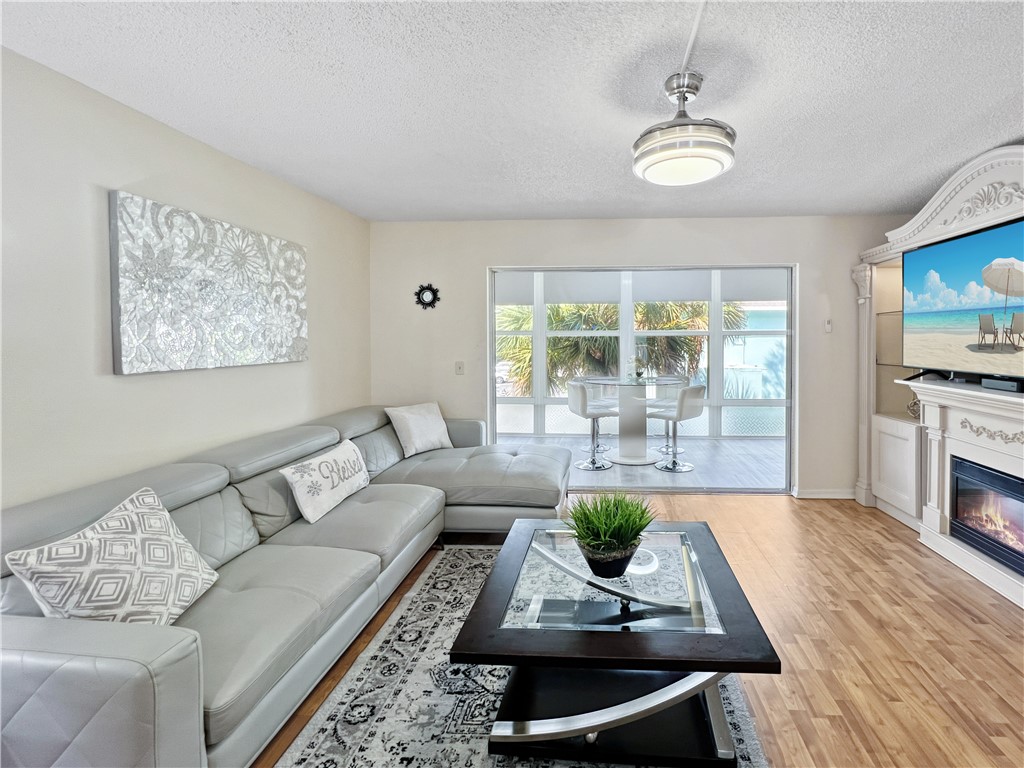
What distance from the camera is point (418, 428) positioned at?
4492 mm

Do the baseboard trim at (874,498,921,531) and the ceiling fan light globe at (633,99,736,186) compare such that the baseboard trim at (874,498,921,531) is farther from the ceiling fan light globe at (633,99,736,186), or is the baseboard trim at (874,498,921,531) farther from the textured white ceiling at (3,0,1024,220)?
the ceiling fan light globe at (633,99,736,186)

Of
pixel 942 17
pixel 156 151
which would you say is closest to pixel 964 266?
pixel 942 17

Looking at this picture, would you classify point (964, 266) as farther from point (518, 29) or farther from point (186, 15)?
point (186, 15)

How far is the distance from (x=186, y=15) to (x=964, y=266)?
4104mm

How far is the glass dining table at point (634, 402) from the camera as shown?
523 centimetres

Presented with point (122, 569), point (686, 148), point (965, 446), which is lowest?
point (122, 569)

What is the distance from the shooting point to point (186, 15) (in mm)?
1794

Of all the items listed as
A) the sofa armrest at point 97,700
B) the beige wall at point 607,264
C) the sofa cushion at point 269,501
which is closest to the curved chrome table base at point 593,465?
the beige wall at point 607,264

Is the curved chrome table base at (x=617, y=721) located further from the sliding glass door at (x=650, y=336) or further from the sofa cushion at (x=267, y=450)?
the sliding glass door at (x=650, y=336)

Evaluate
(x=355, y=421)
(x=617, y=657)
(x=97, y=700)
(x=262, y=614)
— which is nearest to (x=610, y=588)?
(x=617, y=657)

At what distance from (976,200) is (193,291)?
4353 millimetres

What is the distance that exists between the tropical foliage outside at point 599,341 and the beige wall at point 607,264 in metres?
0.34

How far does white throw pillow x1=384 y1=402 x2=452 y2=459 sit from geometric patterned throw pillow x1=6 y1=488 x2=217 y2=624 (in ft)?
7.60

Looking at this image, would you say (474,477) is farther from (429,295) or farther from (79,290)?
(79,290)
